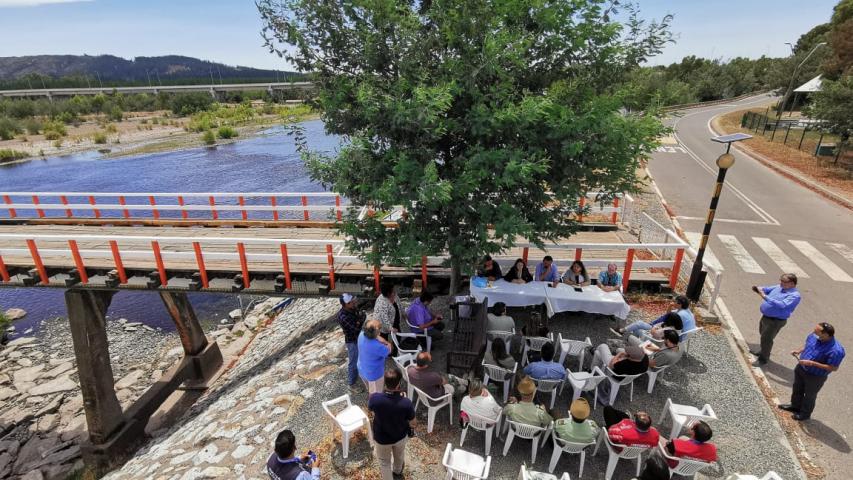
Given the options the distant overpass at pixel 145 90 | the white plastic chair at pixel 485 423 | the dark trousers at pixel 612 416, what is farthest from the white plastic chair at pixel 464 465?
the distant overpass at pixel 145 90

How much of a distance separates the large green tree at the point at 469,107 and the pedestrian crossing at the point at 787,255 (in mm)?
7292

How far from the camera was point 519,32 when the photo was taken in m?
5.65

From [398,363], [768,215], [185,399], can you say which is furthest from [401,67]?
[768,215]

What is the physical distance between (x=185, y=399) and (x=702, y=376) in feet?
45.9

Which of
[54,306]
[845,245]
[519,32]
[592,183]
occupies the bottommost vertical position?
[54,306]

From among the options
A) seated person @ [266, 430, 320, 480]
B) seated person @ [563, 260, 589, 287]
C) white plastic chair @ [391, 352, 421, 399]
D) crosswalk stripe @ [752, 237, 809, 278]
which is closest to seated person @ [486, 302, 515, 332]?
white plastic chair @ [391, 352, 421, 399]

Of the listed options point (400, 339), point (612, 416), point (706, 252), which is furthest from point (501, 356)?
point (706, 252)

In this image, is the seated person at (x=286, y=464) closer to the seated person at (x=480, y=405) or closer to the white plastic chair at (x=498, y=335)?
the seated person at (x=480, y=405)

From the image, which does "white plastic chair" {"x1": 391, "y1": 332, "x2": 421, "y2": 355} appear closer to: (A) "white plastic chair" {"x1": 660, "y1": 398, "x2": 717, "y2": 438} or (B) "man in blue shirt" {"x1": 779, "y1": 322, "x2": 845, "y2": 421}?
(A) "white plastic chair" {"x1": 660, "y1": 398, "x2": 717, "y2": 438}

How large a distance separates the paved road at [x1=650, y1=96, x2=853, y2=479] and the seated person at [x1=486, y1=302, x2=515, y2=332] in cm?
431

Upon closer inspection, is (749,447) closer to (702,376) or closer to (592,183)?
(702,376)

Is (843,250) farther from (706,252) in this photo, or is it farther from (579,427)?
(579,427)

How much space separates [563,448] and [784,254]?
38.4 feet

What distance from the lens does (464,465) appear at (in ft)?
17.0
